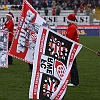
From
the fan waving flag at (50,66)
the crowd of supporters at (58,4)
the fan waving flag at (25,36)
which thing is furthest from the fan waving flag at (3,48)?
the crowd of supporters at (58,4)

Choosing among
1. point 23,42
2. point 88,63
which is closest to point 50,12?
point 88,63

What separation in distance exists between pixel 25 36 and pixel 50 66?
202 inches

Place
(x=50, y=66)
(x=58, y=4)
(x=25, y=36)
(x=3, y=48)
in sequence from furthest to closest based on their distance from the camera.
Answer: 1. (x=58, y=4)
2. (x=3, y=48)
3. (x=25, y=36)
4. (x=50, y=66)

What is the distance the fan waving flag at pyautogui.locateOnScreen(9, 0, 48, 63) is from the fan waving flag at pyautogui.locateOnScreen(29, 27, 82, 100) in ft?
15.1

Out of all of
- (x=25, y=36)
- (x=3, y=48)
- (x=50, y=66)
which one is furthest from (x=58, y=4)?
(x=50, y=66)

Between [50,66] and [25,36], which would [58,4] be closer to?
[25,36]

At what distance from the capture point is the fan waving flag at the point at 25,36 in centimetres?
1436

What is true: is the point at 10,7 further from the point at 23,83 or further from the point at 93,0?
the point at 23,83

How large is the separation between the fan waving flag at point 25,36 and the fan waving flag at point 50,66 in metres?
4.59

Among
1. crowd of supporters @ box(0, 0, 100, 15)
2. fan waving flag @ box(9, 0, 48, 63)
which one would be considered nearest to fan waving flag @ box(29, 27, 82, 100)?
fan waving flag @ box(9, 0, 48, 63)

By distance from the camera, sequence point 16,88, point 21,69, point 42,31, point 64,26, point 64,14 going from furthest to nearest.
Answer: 1. point 64,14
2. point 64,26
3. point 21,69
4. point 16,88
5. point 42,31

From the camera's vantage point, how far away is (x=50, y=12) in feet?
159

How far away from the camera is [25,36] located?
48.0 ft

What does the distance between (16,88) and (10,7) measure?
1478 inches
